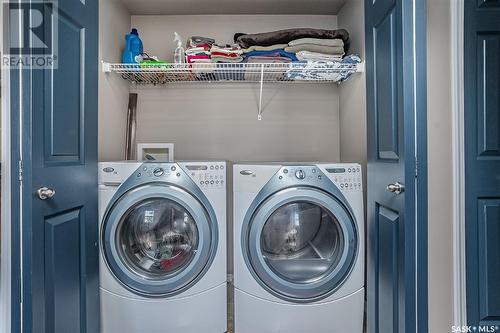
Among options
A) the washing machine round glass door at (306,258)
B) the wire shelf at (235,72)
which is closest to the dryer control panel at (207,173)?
the washing machine round glass door at (306,258)

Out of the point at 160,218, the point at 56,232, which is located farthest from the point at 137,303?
the point at 56,232

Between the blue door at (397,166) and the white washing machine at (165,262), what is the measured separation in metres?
0.84

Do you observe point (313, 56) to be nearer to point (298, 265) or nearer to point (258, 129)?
point (258, 129)

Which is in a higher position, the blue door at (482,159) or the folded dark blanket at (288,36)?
the folded dark blanket at (288,36)

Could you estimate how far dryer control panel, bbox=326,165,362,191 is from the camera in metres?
1.61

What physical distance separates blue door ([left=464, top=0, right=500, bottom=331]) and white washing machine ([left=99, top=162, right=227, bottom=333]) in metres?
1.26

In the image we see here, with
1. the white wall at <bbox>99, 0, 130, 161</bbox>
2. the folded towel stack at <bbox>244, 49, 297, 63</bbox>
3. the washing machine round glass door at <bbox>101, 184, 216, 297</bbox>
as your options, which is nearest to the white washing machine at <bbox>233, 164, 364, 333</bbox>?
the washing machine round glass door at <bbox>101, 184, 216, 297</bbox>

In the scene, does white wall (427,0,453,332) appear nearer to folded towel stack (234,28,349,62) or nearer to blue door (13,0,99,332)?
folded towel stack (234,28,349,62)

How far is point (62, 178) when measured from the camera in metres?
1.25

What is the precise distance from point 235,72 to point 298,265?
1423 mm

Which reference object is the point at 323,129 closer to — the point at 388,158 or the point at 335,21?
the point at 335,21

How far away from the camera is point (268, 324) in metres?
1.61

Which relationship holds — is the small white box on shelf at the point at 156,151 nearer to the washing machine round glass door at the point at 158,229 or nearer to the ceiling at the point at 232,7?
the washing machine round glass door at the point at 158,229

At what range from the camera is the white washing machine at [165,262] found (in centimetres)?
158
